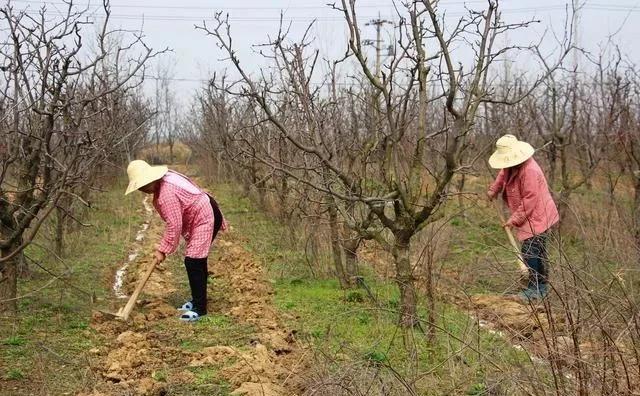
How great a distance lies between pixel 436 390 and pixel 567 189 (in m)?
6.10

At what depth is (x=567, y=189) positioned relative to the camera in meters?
9.09

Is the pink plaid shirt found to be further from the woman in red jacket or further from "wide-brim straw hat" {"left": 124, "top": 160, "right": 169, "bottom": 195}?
the woman in red jacket

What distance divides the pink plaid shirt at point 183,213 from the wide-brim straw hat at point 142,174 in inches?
3.3

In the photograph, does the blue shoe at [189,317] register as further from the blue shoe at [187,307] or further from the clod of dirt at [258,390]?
the clod of dirt at [258,390]

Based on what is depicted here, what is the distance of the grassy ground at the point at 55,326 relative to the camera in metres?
4.13

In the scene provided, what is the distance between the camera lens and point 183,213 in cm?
591

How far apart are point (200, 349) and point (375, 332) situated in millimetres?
1188

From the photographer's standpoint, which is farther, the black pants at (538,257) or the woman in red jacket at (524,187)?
the woman in red jacket at (524,187)

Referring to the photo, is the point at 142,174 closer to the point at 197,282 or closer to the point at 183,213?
the point at 183,213

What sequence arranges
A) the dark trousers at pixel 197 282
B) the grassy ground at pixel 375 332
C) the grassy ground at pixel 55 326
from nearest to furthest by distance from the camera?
the grassy ground at pixel 375 332 → the grassy ground at pixel 55 326 → the dark trousers at pixel 197 282

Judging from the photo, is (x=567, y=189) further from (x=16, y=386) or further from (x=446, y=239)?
(x=16, y=386)

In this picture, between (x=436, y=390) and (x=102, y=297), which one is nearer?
(x=436, y=390)

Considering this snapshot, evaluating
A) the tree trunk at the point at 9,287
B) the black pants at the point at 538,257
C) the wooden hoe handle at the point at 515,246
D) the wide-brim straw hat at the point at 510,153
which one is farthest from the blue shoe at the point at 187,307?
the wide-brim straw hat at the point at 510,153

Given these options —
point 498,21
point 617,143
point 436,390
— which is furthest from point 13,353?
point 617,143
